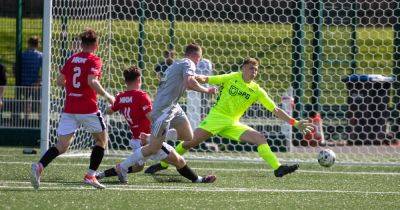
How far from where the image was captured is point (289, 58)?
17062 mm

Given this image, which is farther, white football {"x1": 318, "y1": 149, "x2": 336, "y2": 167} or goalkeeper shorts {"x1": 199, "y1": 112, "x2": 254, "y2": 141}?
white football {"x1": 318, "y1": 149, "x2": 336, "y2": 167}

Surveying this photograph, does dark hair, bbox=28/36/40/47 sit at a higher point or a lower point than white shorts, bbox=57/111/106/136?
higher

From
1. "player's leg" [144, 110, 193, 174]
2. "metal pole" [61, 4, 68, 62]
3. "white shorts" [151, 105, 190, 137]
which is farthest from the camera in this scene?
"metal pole" [61, 4, 68, 62]

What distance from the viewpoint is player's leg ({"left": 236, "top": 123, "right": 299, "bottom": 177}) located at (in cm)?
1246

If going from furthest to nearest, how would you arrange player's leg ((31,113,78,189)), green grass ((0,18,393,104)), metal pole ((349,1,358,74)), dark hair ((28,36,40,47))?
dark hair ((28,36,40,47)) < metal pole ((349,1,358,74)) < green grass ((0,18,393,104)) < player's leg ((31,113,78,189))

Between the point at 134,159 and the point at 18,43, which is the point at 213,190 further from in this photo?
the point at 18,43

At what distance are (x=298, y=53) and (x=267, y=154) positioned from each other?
454 cm

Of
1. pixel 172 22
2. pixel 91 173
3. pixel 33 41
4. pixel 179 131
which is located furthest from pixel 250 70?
pixel 33 41

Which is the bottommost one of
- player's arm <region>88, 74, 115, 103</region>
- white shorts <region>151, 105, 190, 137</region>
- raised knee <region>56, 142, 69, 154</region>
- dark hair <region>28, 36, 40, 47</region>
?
raised knee <region>56, 142, 69, 154</region>

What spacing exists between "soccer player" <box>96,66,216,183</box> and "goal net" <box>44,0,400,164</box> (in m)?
3.83

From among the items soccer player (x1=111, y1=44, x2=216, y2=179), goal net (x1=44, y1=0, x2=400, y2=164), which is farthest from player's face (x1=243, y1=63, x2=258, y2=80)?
goal net (x1=44, y1=0, x2=400, y2=164)

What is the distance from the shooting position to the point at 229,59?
61.3ft

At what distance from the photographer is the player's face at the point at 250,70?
1307 cm

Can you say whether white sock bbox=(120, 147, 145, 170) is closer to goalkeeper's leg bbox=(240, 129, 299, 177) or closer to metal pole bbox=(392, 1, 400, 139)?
goalkeeper's leg bbox=(240, 129, 299, 177)
